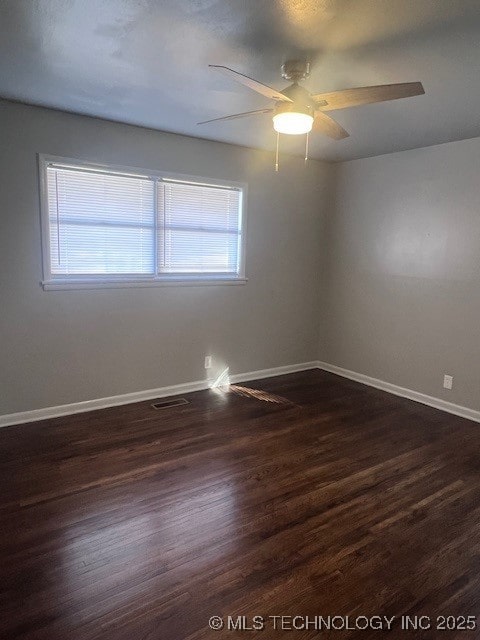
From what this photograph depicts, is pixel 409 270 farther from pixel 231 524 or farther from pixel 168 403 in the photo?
pixel 231 524

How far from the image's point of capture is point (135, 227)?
3730mm

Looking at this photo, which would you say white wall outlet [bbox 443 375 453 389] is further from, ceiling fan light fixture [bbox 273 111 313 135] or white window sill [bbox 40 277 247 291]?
ceiling fan light fixture [bbox 273 111 313 135]

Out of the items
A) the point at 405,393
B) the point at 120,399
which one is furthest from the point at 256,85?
the point at 405,393

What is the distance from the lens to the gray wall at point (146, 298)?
3209mm

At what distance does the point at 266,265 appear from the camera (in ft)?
15.2

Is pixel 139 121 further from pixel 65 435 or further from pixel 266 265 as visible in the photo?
pixel 65 435

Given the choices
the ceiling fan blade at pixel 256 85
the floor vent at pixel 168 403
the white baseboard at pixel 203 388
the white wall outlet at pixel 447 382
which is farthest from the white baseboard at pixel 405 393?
the ceiling fan blade at pixel 256 85

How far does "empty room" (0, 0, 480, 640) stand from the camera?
181 cm

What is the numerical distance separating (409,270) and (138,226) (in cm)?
272

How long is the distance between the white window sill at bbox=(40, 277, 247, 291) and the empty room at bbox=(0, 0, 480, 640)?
0.02 m

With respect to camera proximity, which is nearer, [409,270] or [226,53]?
[226,53]

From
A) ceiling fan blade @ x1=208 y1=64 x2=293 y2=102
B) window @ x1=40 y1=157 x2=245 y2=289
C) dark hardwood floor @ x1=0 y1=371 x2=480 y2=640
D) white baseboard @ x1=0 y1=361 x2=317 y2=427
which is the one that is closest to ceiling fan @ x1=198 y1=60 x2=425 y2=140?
ceiling fan blade @ x1=208 y1=64 x2=293 y2=102

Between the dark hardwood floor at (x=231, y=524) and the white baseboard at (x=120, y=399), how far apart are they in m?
0.12

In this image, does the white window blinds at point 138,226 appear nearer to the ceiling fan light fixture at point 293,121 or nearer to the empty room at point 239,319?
the empty room at point 239,319
